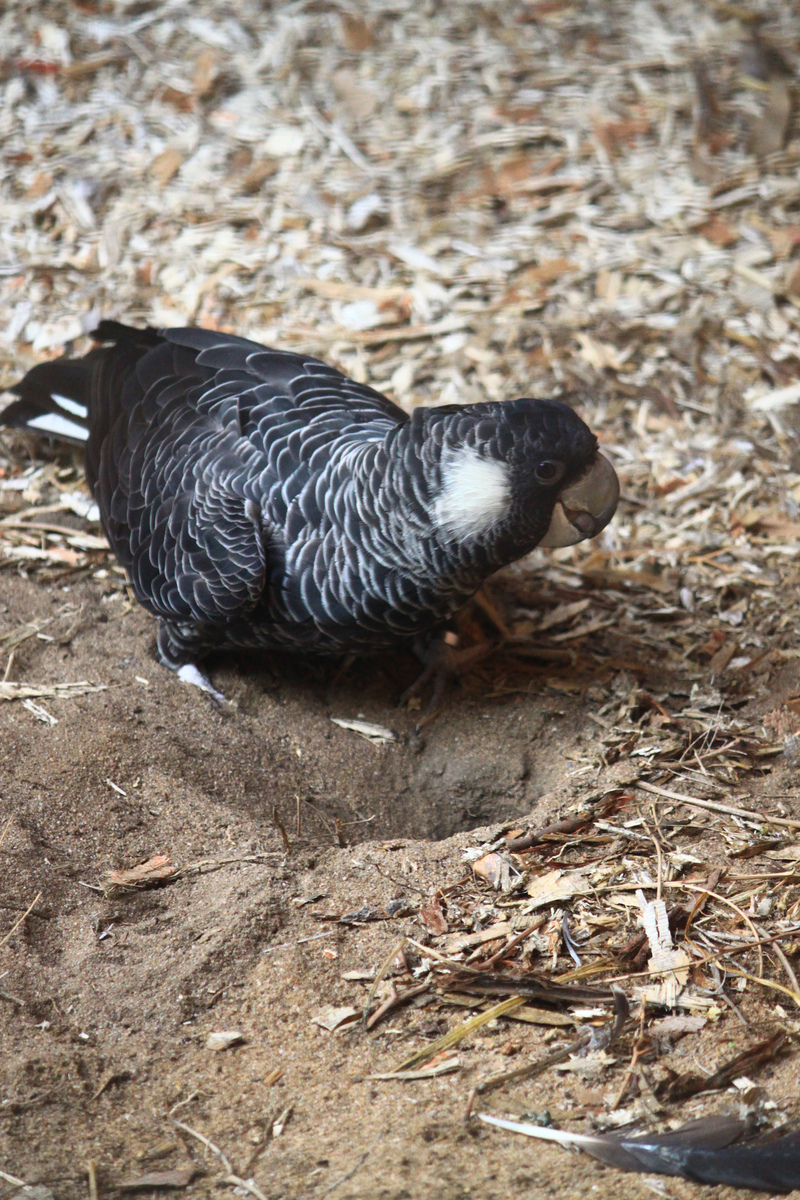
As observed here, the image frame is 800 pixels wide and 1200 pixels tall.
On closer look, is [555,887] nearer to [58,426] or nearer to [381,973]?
[381,973]

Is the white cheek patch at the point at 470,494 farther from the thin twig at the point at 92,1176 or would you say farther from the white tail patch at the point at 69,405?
the white tail patch at the point at 69,405

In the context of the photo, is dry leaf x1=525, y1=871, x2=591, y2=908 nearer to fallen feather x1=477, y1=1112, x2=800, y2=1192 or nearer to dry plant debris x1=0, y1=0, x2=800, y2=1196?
dry plant debris x1=0, y1=0, x2=800, y2=1196

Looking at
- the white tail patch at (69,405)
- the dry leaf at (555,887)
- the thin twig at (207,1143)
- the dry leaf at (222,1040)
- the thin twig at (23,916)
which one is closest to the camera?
the thin twig at (207,1143)

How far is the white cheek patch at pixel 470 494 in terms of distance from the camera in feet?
11.0

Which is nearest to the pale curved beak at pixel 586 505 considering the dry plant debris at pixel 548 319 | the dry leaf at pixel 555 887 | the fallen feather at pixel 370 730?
the dry plant debris at pixel 548 319

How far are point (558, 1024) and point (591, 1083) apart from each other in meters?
0.19

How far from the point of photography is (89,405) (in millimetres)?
4617

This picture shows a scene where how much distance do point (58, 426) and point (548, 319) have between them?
287cm

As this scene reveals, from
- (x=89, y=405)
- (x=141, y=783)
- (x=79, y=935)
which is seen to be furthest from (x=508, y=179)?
(x=79, y=935)

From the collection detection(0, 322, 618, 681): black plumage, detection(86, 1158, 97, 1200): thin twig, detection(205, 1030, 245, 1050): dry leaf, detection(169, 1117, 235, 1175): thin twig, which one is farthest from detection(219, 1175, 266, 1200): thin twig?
detection(0, 322, 618, 681): black plumage

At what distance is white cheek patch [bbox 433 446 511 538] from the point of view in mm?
3352

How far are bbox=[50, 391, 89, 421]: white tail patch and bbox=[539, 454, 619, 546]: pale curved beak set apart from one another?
8.21 ft

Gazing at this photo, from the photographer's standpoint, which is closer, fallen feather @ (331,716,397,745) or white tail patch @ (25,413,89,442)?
fallen feather @ (331,716,397,745)

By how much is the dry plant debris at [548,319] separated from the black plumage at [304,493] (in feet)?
1.94
